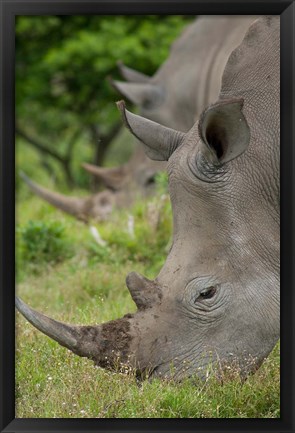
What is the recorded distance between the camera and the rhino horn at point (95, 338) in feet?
16.9

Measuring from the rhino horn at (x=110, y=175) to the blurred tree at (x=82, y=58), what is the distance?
2.32 metres

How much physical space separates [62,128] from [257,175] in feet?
39.0

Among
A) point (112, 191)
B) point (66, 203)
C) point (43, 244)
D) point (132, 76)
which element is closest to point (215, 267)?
point (43, 244)

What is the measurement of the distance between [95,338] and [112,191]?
20.5 feet

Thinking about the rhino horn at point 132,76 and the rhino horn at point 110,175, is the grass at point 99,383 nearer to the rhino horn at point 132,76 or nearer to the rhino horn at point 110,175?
the rhino horn at point 110,175

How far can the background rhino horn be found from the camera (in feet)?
18.0

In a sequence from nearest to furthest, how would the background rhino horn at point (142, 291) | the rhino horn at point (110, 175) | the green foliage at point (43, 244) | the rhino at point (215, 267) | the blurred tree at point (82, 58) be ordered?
the rhino at point (215, 267) → the background rhino horn at point (142, 291) → the green foliage at point (43, 244) → the rhino horn at point (110, 175) → the blurred tree at point (82, 58)

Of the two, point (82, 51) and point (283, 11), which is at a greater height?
point (283, 11)

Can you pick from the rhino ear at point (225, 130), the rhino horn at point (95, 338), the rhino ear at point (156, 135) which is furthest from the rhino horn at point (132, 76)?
the rhino horn at point (95, 338)

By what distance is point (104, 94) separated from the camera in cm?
1488

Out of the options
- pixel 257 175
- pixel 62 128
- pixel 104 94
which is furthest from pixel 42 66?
pixel 257 175

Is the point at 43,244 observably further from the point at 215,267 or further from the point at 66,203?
the point at 215,267

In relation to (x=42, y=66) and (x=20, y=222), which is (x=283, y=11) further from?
(x=42, y=66)

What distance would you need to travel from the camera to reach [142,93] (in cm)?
1155
